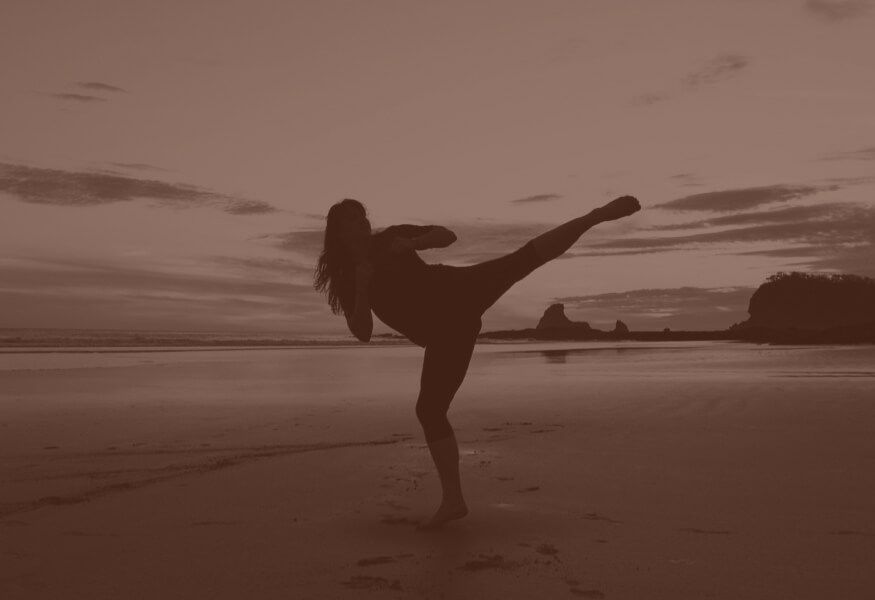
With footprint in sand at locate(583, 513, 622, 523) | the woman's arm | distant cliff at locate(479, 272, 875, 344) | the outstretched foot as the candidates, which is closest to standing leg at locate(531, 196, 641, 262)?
the outstretched foot

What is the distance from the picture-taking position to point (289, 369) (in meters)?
18.1

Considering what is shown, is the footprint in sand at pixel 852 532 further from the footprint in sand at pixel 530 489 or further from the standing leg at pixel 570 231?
the standing leg at pixel 570 231

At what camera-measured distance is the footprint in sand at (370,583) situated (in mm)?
3160

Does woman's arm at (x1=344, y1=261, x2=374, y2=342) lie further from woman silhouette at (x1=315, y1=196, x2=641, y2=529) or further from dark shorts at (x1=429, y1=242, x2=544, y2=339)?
dark shorts at (x1=429, y1=242, x2=544, y2=339)

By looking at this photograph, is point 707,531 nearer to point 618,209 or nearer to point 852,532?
point 852,532

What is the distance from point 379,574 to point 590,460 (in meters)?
3.08

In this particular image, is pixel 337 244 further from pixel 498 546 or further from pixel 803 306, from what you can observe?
pixel 803 306

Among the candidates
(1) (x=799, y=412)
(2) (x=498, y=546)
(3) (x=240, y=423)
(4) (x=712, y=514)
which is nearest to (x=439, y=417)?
(2) (x=498, y=546)

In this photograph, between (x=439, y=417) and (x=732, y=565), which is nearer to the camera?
(x=732, y=565)

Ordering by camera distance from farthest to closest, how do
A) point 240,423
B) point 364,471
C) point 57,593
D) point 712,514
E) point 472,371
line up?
point 472,371, point 240,423, point 364,471, point 712,514, point 57,593

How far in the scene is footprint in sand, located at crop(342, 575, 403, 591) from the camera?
10.4ft

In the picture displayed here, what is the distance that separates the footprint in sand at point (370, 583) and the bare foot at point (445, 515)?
0.86 m

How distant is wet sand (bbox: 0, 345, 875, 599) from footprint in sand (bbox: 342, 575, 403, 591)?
0.01 m

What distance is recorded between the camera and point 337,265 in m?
4.57
